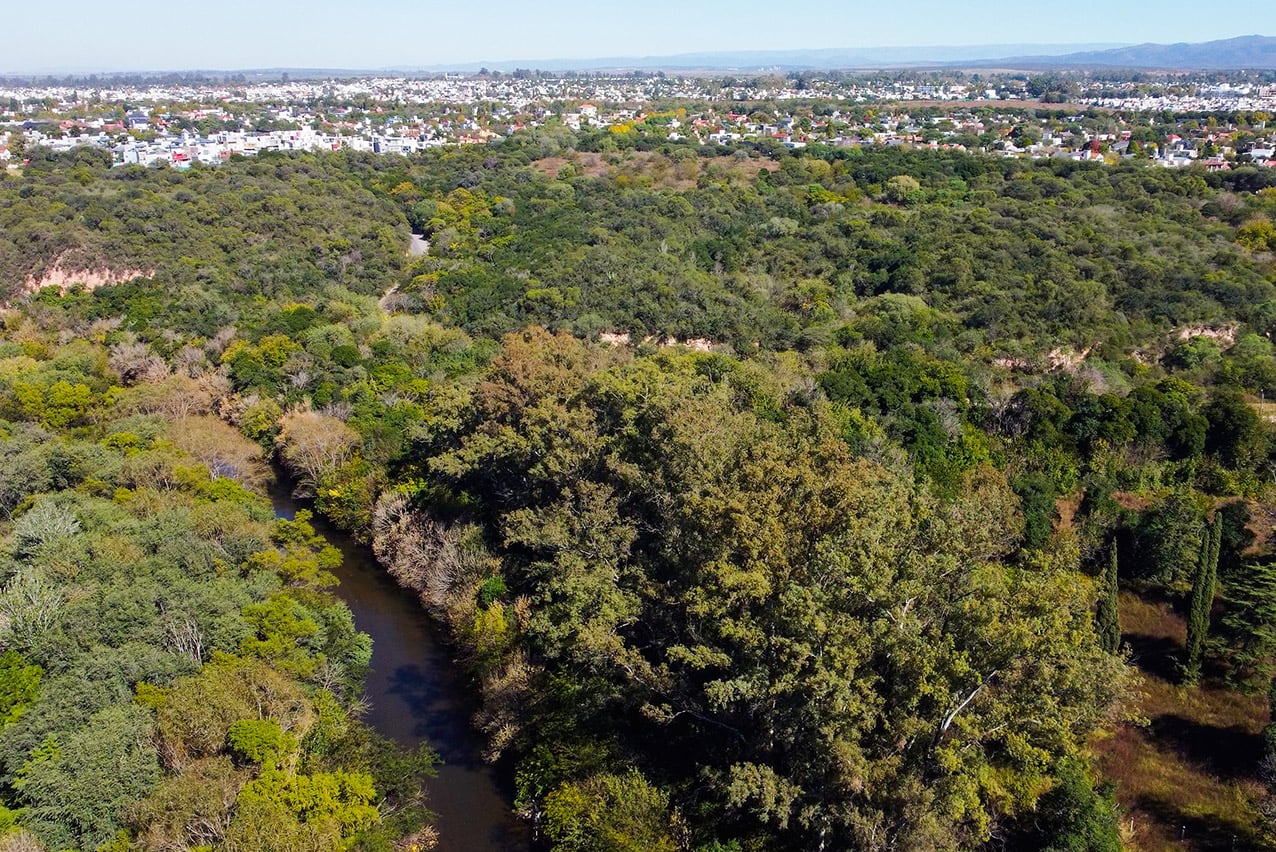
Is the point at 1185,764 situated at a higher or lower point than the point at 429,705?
higher

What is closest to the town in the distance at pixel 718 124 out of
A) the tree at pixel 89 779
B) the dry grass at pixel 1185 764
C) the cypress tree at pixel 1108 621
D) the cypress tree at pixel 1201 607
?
the cypress tree at pixel 1201 607

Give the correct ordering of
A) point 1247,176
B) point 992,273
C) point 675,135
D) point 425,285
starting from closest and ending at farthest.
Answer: point 992,273, point 425,285, point 1247,176, point 675,135

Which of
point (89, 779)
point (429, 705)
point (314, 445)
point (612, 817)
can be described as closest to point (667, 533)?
A: point (612, 817)

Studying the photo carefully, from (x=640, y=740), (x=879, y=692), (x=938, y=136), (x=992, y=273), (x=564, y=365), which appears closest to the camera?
(x=879, y=692)

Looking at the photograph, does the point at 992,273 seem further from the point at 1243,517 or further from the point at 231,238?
the point at 231,238

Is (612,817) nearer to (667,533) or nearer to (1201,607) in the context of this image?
(667,533)

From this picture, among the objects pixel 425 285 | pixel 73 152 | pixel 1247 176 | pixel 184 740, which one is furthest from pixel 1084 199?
pixel 73 152

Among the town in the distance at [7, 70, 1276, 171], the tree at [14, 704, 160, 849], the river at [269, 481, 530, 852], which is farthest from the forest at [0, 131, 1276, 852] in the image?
the town in the distance at [7, 70, 1276, 171]

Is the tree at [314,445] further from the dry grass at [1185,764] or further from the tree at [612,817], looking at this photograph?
the dry grass at [1185,764]
